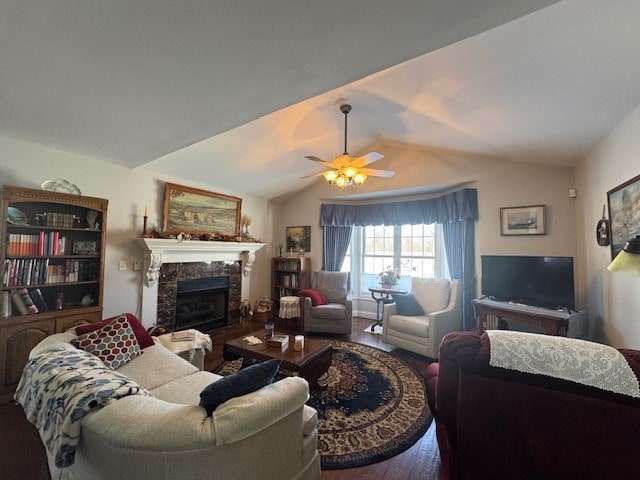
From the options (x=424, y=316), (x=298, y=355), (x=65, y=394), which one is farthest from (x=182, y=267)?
(x=424, y=316)

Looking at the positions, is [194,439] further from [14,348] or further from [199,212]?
[199,212]

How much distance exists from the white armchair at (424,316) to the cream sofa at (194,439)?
2311 millimetres

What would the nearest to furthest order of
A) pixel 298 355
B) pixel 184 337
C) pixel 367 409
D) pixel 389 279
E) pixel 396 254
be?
pixel 367 409 < pixel 298 355 < pixel 184 337 < pixel 389 279 < pixel 396 254

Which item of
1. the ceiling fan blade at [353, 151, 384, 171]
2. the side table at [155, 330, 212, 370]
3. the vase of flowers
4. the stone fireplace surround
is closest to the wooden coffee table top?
the side table at [155, 330, 212, 370]

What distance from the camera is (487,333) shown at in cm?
128

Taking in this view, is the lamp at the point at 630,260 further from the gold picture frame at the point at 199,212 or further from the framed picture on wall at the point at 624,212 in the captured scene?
the gold picture frame at the point at 199,212

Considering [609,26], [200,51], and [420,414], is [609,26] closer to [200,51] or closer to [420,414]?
[200,51]

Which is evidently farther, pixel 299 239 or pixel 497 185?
pixel 299 239

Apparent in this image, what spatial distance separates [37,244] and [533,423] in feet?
12.9

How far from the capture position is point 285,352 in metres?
2.42

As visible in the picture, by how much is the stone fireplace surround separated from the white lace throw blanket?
3.72 meters

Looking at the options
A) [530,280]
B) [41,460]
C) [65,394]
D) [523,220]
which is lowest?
[41,460]

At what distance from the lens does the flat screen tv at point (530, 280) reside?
9.61 ft

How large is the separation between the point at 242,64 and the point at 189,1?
0.38 m
